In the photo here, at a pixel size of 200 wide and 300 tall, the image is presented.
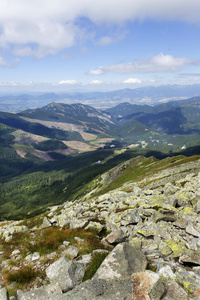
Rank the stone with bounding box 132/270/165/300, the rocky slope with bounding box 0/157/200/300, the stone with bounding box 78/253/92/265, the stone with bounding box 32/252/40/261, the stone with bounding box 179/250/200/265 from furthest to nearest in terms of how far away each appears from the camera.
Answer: the stone with bounding box 32/252/40/261 < the stone with bounding box 78/253/92/265 < the stone with bounding box 179/250/200/265 < the rocky slope with bounding box 0/157/200/300 < the stone with bounding box 132/270/165/300

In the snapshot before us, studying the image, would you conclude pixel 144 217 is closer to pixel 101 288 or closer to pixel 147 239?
pixel 147 239

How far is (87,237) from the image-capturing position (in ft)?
48.9

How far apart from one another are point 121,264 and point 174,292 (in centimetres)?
299

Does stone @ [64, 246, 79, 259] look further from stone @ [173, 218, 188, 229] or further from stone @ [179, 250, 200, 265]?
stone @ [173, 218, 188, 229]

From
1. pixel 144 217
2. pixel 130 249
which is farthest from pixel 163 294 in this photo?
→ pixel 144 217

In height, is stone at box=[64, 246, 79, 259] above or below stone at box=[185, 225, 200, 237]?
below

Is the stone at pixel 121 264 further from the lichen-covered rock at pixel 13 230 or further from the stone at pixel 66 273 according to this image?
the lichen-covered rock at pixel 13 230

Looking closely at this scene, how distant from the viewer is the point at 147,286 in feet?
22.9

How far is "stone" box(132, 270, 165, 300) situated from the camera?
6.51m

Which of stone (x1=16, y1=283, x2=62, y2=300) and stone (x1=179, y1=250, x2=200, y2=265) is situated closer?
stone (x1=16, y1=283, x2=62, y2=300)

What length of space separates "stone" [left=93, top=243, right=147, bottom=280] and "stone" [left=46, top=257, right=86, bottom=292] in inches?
52.0

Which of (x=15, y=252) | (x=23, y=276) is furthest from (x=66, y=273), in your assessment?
(x=15, y=252)

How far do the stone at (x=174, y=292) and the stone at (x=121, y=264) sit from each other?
2.22m

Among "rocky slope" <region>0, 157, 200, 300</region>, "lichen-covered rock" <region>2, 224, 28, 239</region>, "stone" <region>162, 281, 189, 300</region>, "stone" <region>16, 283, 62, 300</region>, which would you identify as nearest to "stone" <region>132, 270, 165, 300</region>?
"rocky slope" <region>0, 157, 200, 300</region>
